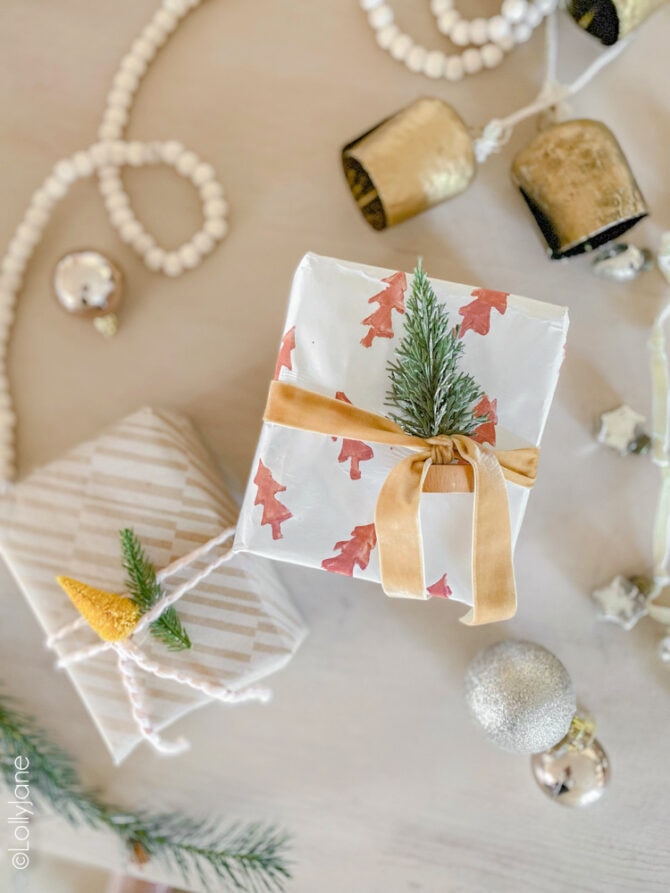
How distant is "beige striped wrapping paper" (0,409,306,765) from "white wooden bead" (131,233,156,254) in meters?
0.20

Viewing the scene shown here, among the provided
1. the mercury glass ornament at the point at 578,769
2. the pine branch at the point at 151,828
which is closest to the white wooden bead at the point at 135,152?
the pine branch at the point at 151,828

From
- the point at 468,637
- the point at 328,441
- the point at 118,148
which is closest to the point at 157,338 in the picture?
the point at 118,148

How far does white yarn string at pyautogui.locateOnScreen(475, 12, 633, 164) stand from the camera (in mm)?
773

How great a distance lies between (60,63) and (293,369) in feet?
1.68

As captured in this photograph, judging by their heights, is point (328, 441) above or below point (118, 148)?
below

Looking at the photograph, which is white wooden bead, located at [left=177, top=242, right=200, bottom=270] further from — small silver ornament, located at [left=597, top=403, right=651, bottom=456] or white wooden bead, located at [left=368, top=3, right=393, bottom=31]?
small silver ornament, located at [left=597, top=403, right=651, bottom=456]

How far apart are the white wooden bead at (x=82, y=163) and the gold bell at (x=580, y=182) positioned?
0.46 metres

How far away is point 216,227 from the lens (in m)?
0.81

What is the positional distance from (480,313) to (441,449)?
0.41ft

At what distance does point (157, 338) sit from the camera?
827mm

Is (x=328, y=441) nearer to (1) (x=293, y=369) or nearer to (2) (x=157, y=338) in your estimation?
(1) (x=293, y=369)

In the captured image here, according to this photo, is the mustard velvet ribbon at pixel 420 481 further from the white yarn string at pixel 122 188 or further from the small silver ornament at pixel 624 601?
the white yarn string at pixel 122 188

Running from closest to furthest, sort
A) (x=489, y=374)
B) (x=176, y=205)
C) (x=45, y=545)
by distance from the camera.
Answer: (x=489, y=374), (x=45, y=545), (x=176, y=205)

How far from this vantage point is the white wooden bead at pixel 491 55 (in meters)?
0.79
